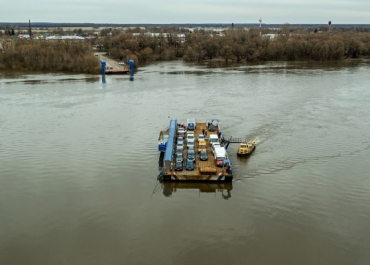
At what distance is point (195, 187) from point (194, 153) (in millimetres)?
1828

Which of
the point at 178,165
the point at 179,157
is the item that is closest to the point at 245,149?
the point at 179,157

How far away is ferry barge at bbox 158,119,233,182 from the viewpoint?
12.1 metres

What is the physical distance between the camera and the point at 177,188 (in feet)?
39.4

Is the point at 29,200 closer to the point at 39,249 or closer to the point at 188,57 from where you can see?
the point at 39,249

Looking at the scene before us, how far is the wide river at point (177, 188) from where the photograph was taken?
8.94 meters

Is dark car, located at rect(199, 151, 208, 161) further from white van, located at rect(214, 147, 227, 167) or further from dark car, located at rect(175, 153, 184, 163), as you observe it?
dark car, located at rect(175, 153, 184, 163)

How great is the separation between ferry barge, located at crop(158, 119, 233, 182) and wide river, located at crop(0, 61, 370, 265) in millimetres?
326

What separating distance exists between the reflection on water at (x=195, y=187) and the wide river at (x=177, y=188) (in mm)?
47

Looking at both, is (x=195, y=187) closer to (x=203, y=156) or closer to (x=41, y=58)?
(x=203, y=156)

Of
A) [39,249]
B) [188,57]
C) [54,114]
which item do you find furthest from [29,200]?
[188,57]

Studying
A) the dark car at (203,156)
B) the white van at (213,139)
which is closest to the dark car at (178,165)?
the dark car at (203,156)

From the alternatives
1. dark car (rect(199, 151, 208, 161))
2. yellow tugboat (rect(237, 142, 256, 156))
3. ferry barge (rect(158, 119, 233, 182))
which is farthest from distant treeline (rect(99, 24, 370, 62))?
dark car (rect(199, 151, 208, 161))

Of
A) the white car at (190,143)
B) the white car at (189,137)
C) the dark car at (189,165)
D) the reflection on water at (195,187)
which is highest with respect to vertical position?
the white car at (189,137)

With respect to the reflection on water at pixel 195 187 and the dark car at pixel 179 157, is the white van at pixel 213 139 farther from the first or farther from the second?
the reflection on water at pixel 195 187
